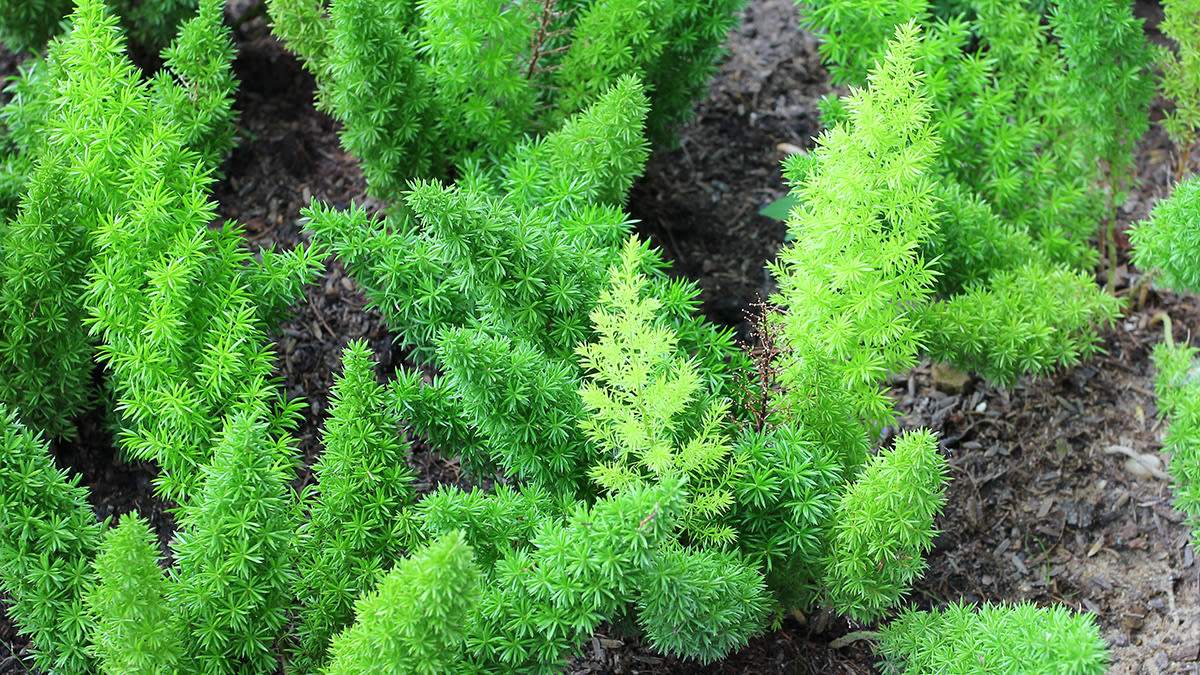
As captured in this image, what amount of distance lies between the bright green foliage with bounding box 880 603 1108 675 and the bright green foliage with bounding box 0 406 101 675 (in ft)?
5.55

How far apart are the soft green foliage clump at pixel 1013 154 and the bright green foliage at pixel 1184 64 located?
72mm

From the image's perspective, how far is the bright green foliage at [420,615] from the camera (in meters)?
1.79

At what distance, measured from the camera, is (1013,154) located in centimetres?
316

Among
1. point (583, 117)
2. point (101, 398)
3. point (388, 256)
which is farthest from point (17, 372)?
point (583, 117)

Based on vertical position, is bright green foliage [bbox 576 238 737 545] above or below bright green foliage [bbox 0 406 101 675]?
above

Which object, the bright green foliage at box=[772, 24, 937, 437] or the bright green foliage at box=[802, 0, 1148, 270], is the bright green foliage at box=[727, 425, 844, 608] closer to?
the bright green foliage at box=[772, 24, 937, 437]

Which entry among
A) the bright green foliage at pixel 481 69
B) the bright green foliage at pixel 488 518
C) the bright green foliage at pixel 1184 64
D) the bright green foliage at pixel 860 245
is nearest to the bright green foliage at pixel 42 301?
the bright green foliage at pixel 481 69

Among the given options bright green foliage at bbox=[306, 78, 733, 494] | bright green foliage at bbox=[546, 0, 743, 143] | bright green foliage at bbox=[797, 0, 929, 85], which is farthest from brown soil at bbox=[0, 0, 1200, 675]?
bright green foliage at bbox=[797, 0, 929, 85]

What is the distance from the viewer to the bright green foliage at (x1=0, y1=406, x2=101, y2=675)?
7.21 ft

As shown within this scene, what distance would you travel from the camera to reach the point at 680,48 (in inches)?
126

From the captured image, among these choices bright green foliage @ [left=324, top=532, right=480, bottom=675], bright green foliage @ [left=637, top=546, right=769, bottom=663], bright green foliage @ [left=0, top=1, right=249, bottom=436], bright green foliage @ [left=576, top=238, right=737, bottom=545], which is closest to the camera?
bright green foliage @ [left=324, top=532, right=480, bottom=675]

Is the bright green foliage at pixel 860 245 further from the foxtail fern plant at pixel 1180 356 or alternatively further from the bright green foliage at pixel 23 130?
the bright green foliage at pixel 23 130

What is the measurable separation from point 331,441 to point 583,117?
1.09 meters

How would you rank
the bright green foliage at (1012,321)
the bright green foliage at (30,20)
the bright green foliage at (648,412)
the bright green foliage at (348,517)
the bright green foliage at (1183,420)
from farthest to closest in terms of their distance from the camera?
the bright green foliage at (30,20) < the bright green foliage at (1012,321) < the bright green foliage at (1183,420) < the bright green foliage at (348,517) < the bright green foliage at (648,412)
